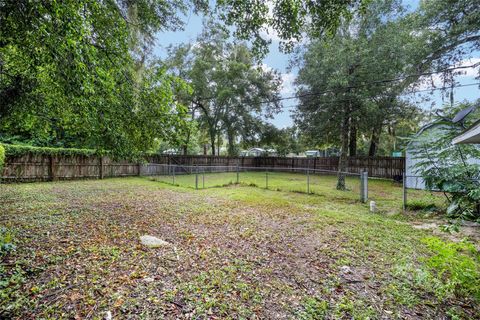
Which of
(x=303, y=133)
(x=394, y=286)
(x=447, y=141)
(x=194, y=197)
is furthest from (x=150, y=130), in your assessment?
(x=303, y=133)

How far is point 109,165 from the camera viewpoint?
508 inches

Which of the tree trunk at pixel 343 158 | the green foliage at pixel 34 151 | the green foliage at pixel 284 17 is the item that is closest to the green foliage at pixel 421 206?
the tree trunk at pixel 343 158

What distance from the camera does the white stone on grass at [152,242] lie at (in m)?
3.57

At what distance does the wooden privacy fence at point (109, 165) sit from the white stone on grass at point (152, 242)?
2.21 metres

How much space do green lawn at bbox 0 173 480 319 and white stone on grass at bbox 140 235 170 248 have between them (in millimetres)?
128

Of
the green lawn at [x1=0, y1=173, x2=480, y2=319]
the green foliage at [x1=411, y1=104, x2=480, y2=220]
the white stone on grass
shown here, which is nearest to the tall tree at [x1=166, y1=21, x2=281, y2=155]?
the green foliage at [x1=411, y1=104, x2=480, y2=220]

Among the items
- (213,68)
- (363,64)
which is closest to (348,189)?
(363,64)

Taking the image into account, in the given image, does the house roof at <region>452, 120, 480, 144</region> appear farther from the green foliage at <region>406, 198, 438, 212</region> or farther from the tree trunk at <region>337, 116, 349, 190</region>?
the tree trunk at <region>337, 116, 349, 190</region>

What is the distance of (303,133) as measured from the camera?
669 inches

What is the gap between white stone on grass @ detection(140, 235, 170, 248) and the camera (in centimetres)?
357

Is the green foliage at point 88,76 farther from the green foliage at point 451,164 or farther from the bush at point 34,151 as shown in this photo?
the green foliage at point 451,164

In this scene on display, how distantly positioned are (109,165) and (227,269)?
1252 cm

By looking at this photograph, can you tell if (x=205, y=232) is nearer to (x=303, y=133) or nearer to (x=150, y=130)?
(x=150, y=130)

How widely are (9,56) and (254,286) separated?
5.87 m
